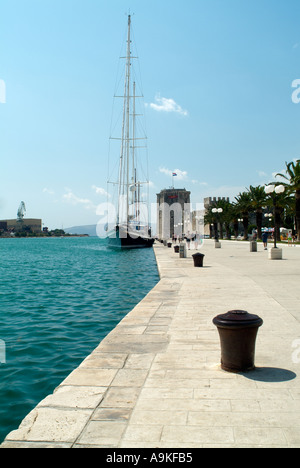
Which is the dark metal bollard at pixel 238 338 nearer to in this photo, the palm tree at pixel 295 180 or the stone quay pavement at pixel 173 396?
the stone quay pavement at pixel 173 396

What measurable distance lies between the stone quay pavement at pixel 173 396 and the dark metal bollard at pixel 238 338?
121mm

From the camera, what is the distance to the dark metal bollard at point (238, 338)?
16.8 ft

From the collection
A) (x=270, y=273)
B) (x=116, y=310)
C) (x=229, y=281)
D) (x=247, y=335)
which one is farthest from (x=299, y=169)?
(x=247, y=335)

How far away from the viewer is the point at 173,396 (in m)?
4.52

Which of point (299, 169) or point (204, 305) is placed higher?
point (299, 169)

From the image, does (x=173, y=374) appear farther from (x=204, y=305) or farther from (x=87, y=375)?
(x=204, y=305)

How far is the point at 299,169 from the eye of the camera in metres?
43.7

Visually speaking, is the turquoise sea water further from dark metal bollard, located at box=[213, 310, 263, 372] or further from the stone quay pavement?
dark metal bollard, located at box=[213, 310, 263, 372]

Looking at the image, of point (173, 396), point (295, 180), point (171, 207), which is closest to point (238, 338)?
point (173, 396)

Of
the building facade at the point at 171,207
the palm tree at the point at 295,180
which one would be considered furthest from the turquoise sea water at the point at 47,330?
the building facade at the point at 171,207

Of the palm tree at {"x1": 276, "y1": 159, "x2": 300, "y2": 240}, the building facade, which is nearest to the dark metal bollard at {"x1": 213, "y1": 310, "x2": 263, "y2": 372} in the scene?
the palm tree at {"x1": 276, "y1": 159, "x2": 300, "y2": 240}

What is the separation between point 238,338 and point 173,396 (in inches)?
44.8

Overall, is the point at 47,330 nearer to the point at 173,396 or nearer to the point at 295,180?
the point at 173,396
